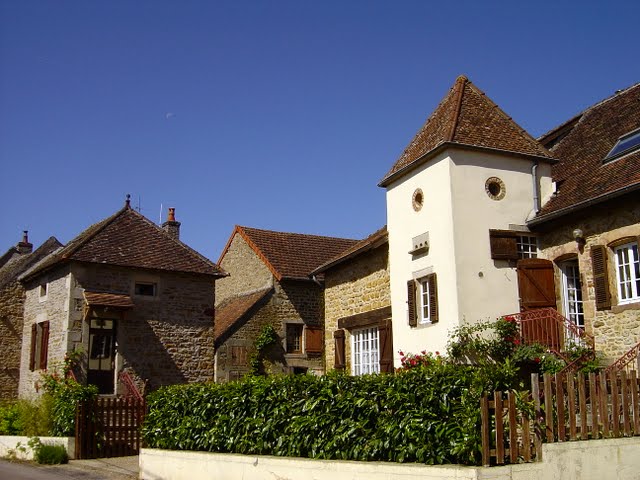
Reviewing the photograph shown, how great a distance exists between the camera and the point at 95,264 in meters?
20.5

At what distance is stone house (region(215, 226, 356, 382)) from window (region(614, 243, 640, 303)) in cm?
1012

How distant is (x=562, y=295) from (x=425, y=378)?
7.10 meters

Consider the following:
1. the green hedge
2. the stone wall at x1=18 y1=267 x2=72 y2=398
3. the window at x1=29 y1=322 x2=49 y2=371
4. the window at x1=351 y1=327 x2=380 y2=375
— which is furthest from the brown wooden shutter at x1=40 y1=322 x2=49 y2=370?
the green hedge

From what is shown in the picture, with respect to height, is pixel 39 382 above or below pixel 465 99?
below

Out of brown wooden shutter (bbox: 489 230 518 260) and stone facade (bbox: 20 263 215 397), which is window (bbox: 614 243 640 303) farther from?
stone facade (bbox: 20 263 215 397)

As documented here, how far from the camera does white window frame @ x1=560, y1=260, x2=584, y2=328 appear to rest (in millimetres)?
14414

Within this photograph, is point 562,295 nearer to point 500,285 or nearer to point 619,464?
point 500,285

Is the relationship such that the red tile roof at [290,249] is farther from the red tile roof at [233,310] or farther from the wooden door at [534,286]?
the wooden door at [534,286]

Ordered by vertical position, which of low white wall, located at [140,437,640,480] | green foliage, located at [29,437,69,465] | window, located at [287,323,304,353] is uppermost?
window, located at [287,323,304,353]

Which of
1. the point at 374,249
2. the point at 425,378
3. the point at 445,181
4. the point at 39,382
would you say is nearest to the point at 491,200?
the point at 445,181

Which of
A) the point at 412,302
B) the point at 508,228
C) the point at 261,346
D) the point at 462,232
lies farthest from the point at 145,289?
the point at 508,228

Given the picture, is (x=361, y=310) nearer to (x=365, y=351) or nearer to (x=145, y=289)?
(x=365, y=351)

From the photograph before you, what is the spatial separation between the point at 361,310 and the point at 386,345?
2.03 m

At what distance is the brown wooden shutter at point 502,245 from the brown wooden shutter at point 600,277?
67.0 inches
